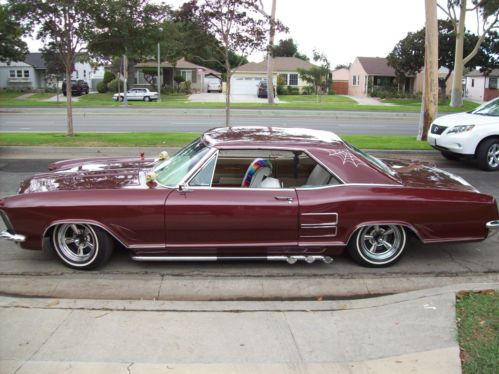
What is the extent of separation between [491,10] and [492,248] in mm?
31259

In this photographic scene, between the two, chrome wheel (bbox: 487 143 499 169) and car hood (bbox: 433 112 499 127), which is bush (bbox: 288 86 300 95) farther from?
chrome wheel (bbox: 487 143 499 169)

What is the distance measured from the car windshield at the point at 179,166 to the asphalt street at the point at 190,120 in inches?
549

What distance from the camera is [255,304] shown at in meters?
4.35

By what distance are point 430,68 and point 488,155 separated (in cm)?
377

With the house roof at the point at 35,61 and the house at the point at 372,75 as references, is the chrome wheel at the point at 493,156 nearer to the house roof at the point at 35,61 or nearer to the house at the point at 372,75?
the house at the point at 372,75

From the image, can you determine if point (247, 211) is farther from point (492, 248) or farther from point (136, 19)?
point (136, 19)

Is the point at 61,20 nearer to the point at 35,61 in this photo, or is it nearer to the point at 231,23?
the point at 231,23

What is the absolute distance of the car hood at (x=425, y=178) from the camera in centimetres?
523

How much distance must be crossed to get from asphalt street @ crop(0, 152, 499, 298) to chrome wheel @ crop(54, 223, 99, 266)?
A: 0.45 ft

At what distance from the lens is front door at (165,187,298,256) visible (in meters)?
4.75

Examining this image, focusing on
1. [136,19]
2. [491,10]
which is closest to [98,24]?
[136,19]

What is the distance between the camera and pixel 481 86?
59.3 meters

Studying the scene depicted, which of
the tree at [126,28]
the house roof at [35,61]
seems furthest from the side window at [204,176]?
the house roof at [35,61]

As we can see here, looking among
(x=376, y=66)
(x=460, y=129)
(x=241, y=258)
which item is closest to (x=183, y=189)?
(x=241, y=258)
